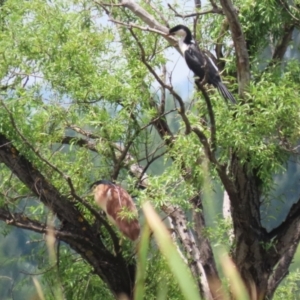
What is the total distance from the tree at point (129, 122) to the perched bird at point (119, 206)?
0.09 metres

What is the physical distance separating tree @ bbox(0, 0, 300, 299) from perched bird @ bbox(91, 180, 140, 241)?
90mm

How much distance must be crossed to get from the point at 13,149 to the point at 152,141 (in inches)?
43.0

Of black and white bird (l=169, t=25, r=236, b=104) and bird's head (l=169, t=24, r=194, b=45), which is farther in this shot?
bird's head (l=169, t=24, r=194, b=45)

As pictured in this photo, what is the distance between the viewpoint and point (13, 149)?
179 inches

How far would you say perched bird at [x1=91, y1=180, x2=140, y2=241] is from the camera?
425cm

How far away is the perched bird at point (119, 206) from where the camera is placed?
167 inches

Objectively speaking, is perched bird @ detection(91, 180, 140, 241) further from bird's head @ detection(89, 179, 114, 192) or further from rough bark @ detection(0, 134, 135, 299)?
rough bark @ detection(0, 134, 135, 299)

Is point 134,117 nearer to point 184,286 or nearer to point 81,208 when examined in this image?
point 81,208

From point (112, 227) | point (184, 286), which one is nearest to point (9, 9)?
point (112, 227)

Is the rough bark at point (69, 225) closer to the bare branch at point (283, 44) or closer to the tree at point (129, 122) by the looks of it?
the tree at point (129, 122)

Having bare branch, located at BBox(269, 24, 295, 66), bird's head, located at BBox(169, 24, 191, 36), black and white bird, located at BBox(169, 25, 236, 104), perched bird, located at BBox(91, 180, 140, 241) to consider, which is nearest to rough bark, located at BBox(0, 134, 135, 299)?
perched bird, located at BBox(91, 180, 140, 241)

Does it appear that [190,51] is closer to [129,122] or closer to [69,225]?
[129,122]

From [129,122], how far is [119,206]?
0.64 m

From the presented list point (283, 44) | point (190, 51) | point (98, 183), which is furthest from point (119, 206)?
point (283, 44)
